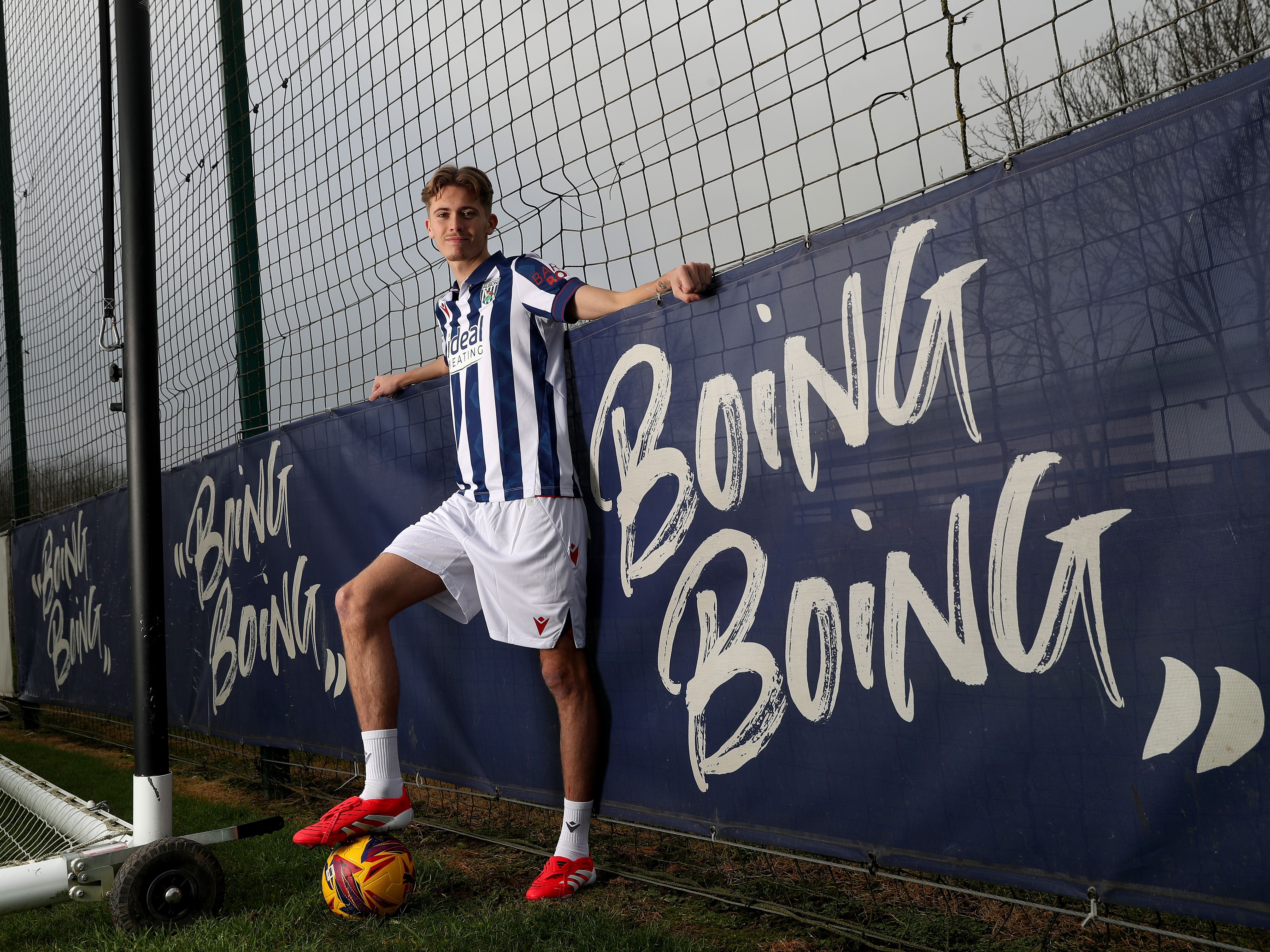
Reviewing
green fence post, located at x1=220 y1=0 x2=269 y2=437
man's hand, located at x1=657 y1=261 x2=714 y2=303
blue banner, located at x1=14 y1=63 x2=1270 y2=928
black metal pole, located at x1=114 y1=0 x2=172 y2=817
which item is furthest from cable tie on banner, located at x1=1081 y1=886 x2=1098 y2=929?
green fence post, located at x1=220 y1=0 x2=269 y2=437

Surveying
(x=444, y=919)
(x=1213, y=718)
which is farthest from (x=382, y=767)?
(x=1213, y=718)

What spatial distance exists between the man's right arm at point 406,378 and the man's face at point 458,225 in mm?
372

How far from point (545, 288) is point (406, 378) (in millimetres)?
862

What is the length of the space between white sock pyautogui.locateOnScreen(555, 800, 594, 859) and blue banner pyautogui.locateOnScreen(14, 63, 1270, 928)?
86mm

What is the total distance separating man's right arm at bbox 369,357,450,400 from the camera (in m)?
3.02

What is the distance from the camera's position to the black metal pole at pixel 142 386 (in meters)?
2.47

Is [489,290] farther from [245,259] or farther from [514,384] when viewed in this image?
[245,259]

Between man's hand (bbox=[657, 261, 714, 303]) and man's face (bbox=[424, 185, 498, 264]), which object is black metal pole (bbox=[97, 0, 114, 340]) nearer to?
man's face (bbox=[424, 185, 498, 264])

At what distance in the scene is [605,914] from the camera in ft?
7.07

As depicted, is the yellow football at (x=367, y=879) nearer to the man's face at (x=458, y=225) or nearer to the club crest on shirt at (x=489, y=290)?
the club crest on shirt at (x=489, y=290)

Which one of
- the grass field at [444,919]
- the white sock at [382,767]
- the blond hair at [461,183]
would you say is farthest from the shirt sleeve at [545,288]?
the grass field at [444,919]

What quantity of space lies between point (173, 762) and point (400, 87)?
3.61 metres

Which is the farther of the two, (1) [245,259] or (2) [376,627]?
(1) [245,259]

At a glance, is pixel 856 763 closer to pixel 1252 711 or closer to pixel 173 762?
pixel 1252 711
